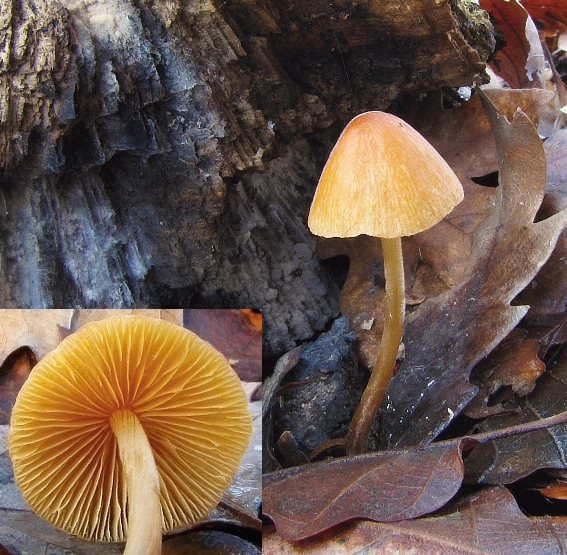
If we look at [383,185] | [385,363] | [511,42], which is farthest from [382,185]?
[511,42]

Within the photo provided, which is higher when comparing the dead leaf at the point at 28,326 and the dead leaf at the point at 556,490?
the dead leaf at the point at 28,326

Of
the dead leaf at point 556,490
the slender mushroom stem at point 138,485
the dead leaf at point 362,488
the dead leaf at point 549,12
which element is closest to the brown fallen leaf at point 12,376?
the slender mushroom stem at point 138,485

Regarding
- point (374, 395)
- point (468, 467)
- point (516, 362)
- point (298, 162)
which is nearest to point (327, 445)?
point (374, 395)

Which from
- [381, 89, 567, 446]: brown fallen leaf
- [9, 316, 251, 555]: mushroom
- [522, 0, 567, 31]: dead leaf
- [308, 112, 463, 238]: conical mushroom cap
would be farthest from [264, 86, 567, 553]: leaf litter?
[522, 0, 567, 31]: dead leaf

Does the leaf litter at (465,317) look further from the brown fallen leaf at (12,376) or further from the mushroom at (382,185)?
the brown fallen leaf at (12,376)

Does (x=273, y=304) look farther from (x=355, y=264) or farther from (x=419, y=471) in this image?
(x=419, y=471)

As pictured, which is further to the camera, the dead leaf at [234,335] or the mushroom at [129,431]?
the dead leaf at [234,335]
